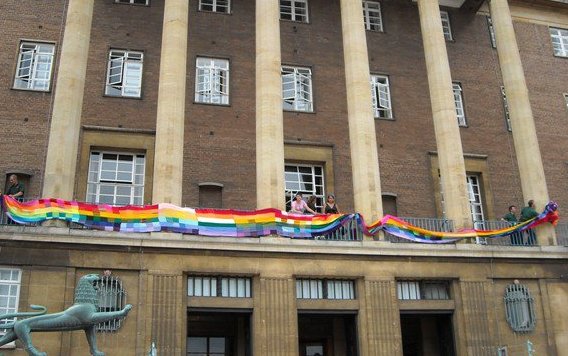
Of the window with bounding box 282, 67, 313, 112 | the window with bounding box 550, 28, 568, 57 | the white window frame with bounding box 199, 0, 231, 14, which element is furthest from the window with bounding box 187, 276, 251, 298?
the window with bounding box 550, 28, 568, 57

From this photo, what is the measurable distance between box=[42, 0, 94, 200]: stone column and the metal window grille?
9.62ft

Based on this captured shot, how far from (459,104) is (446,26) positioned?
4095 mm

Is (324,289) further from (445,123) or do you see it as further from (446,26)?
(446,26)

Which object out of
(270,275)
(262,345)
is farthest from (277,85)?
(262,345)

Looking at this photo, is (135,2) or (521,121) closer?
(521,121)

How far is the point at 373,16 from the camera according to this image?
30703 millimetres

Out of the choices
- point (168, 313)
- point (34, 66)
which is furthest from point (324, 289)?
point (34, 66)

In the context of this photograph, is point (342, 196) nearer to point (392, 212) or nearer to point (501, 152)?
point (392, 212)

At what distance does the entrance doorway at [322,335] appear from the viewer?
80.3 feet

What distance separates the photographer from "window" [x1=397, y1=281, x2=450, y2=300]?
23031 mm

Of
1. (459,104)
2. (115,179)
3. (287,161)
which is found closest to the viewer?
(115,179)

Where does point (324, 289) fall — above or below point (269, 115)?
below

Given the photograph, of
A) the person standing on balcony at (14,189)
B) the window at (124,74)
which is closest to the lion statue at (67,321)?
the person standing on balcony at (14,189)

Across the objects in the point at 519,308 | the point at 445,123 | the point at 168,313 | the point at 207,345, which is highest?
the point at 445,123
